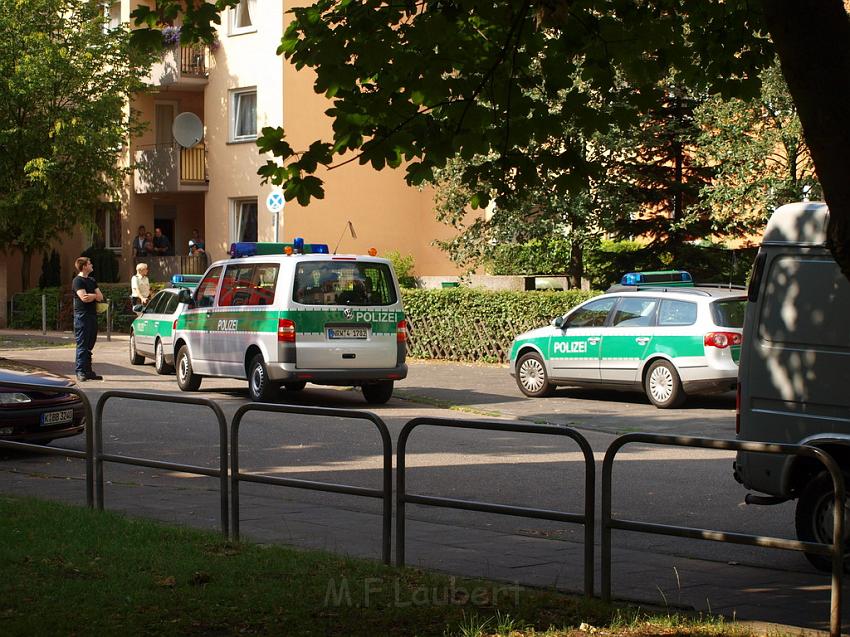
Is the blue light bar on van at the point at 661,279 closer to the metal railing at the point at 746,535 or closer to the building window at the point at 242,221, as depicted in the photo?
the metal railing at the point at 746,535

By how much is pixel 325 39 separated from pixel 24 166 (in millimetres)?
31850

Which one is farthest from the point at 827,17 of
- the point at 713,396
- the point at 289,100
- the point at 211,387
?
the point at 289,100

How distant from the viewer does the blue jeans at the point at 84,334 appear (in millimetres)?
20766

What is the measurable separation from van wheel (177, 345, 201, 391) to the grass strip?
38.2 ft

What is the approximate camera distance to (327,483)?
26.2 ft

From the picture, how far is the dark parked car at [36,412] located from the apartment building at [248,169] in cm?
2344

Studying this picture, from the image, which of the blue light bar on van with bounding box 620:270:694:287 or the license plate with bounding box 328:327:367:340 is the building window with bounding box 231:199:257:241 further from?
the license plate with bounding box 328:327:367:340

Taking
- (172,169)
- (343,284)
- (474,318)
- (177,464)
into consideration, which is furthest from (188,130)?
(177,464)

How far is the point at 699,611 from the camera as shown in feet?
22.0

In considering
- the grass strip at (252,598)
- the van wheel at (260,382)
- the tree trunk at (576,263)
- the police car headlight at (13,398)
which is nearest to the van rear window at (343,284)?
the van wheel at (260,382)

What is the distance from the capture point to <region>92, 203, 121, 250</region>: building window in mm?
43231

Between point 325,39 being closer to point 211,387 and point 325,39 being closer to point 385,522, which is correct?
point 385,522

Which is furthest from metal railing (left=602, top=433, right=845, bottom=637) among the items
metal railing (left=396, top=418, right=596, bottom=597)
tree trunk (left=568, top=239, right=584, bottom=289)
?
tree trunk (left=568, top=239, right=584, bottom=289)

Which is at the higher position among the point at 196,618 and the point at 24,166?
the point at 24,166
